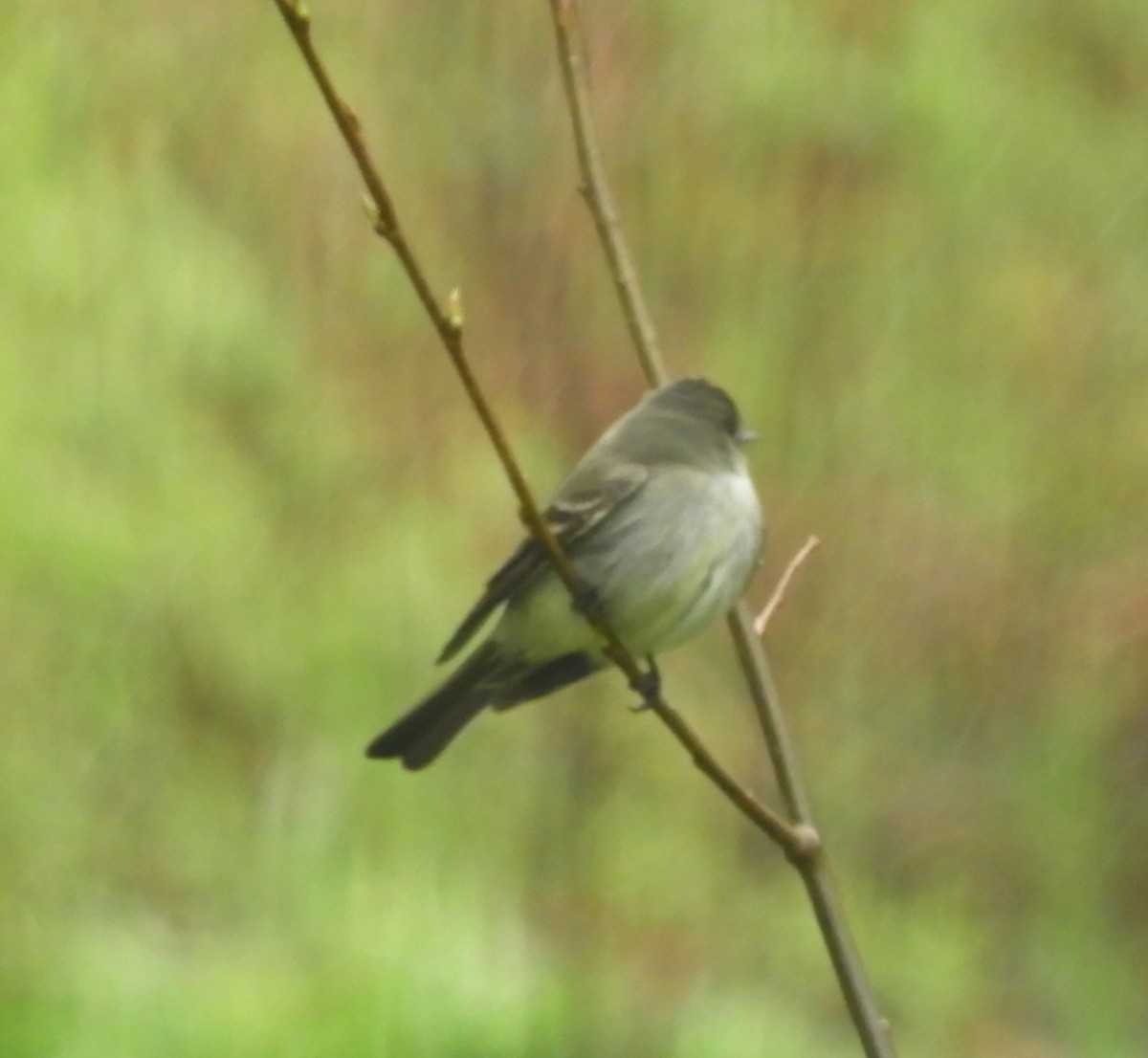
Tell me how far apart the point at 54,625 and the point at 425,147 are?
1.05 metres

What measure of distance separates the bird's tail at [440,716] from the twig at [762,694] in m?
0.41

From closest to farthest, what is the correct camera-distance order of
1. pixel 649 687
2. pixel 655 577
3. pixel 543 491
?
pixel 649 687
pixel 655 577
pixel 543 491

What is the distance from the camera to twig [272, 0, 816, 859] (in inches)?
35.9

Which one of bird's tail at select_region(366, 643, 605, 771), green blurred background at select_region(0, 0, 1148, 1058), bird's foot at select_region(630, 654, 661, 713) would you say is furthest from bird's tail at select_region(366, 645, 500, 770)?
green blurred background at select_region(0, 0, 1148, 1058)

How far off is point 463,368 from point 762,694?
35cm

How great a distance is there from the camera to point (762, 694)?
1256 millimetres

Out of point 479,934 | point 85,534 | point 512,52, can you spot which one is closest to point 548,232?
point 512,52

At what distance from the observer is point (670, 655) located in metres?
2.75

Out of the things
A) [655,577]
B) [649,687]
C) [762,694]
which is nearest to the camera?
[762,694]

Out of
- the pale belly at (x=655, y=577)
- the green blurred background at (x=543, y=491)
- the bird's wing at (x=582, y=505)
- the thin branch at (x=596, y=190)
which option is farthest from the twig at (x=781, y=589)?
the green blurred background at (x=543, y=491)

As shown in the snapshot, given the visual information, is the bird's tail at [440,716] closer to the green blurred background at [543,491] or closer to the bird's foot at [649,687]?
the bird's foot at [649,687]

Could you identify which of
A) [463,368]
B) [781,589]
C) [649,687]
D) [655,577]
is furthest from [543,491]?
[463,368]

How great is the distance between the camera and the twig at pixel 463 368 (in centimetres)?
91

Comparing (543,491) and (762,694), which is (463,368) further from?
(543,491)
